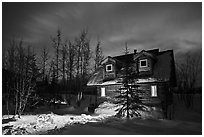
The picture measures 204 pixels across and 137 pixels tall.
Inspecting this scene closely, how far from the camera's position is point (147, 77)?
10.5 meters

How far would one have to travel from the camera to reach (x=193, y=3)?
606cm

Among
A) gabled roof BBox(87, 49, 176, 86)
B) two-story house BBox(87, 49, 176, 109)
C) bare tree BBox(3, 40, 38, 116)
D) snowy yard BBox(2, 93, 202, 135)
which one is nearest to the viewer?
snowy yard BBox(2, 93, 202, 135)

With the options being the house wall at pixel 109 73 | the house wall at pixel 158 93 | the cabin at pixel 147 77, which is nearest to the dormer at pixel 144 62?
the cabin at pixel 147 77

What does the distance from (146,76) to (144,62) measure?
1079 millimetres

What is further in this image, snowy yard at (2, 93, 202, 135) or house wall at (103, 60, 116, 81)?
house wall at (103, 60, 116, 81)

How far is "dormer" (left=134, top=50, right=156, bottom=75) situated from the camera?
10930mm

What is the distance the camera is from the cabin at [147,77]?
10266 mm

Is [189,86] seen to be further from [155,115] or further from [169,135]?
[169,135]

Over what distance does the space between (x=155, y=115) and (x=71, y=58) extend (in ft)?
29.4

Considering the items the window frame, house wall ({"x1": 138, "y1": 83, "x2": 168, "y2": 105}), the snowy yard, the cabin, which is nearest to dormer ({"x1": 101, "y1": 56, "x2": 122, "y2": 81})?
the cabin

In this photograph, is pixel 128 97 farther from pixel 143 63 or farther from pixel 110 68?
Answer: pixel 110 68

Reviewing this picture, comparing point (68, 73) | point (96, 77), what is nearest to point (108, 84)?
point (96, 77)

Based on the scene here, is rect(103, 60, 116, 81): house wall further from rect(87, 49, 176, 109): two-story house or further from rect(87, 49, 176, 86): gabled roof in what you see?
rect(87, 49, 176, 86): gabled roof

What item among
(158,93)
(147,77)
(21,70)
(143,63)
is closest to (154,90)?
(158,93)
